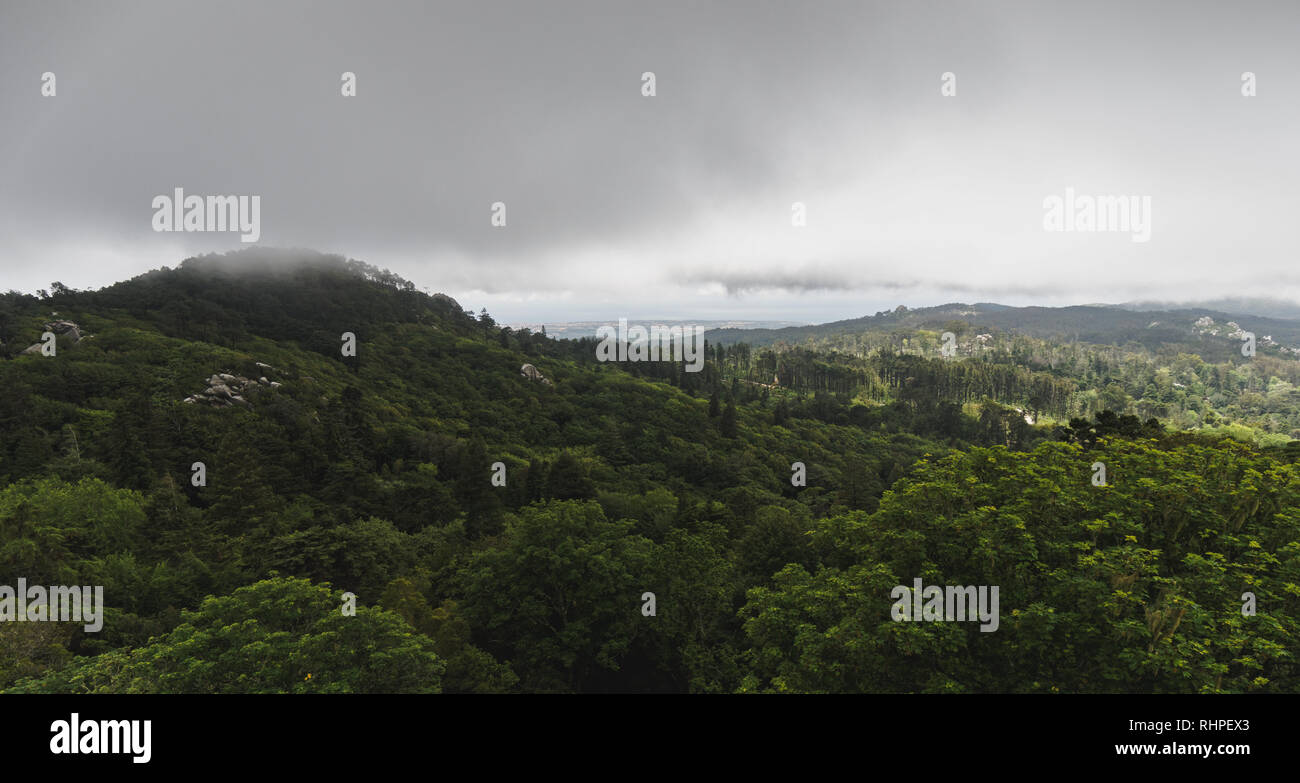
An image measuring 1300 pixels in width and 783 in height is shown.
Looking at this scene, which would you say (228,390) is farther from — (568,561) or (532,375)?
(568,561)

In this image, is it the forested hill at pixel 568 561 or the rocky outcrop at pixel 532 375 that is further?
the rocky outcrop at pixel 532 375

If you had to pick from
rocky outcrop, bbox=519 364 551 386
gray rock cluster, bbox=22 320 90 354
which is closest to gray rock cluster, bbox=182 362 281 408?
Answer: gray rock cluster, bbox=22 320 90 354

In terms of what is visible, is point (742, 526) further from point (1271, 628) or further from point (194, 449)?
point (194, 449)

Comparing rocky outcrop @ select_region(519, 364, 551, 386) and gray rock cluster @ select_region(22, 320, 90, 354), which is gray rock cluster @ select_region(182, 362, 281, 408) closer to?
gray rock cluster @ select_region(22, 320, 90, 354)

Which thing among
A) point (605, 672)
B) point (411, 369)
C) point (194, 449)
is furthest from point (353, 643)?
point (411, 369)

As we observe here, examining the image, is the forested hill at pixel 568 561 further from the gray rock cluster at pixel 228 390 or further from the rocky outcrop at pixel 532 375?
the rocky outcrop at pixel 532 375

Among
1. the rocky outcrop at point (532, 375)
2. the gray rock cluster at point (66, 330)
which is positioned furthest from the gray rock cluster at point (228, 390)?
the rocky outcrop at point (532, 375)
